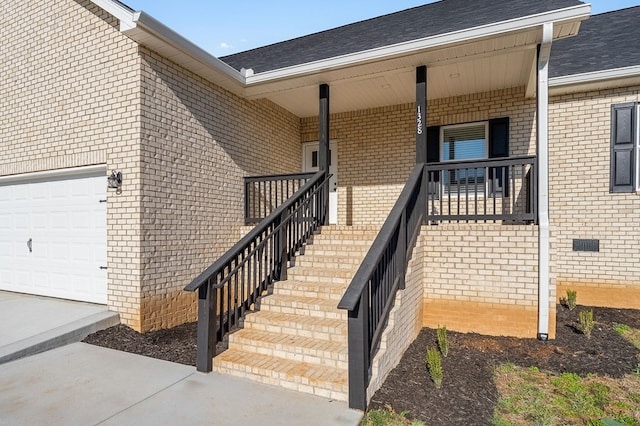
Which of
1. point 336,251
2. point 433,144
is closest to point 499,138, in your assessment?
point 433,144

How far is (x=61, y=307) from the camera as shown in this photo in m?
5.19

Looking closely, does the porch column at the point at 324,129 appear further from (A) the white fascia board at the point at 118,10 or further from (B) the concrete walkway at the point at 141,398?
(B) the concrete walkway at the point at 141,398

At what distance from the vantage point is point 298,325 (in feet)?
12.8

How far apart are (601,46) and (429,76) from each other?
11.4 ft

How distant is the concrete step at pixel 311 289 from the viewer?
443 cm

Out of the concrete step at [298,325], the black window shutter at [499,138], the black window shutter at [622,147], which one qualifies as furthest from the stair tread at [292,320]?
the black window shutter at [622,147]

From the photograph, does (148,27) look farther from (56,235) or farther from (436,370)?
(436,370)

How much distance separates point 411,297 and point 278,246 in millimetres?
1847

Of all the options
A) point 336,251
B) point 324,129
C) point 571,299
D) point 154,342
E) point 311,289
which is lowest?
point 154,342

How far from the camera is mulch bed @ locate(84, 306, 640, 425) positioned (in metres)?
3.01

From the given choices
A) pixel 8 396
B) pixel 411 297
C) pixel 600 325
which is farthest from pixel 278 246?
pixel 600 325

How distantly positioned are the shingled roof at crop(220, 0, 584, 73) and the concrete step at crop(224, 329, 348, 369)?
4.26 metres

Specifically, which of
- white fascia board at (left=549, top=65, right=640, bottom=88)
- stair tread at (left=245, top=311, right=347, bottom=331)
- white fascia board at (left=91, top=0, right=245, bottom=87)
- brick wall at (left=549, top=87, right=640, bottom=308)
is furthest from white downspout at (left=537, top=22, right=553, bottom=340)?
white fascia board at (left=91, top=0, right=245, bottom=87)

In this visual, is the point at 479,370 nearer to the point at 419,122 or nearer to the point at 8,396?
the point at 419,122
